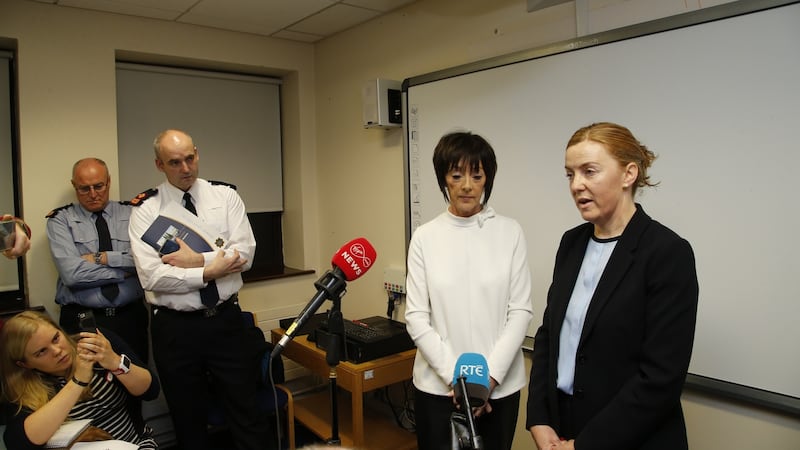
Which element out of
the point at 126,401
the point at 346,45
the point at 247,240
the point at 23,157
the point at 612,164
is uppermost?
the point at 346,45

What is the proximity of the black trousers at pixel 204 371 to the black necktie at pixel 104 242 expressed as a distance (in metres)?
0.45

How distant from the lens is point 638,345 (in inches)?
51.5

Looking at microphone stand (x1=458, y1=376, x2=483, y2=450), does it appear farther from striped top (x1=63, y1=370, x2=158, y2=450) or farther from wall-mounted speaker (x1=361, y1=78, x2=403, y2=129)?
wall-mounted speaker (x1=361, y1=78, x2=403, y2=129)

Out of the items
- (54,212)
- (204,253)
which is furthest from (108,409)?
(54,212)

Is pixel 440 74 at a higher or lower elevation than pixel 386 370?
higher

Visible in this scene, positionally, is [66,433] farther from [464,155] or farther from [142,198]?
[464,155]

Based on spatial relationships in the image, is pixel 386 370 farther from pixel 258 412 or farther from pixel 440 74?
pixel 440 74

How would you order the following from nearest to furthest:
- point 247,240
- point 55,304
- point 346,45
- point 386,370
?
point 247,240 < point 386,370 < point 55,304 < point 346,45

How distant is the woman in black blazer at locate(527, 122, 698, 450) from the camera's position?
49.6 inches

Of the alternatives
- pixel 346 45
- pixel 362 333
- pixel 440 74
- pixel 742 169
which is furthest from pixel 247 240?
pixel 742 169

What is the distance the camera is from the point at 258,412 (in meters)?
2.72

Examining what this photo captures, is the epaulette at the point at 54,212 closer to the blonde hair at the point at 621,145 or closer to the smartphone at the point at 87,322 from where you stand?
the smartphone at the point at 87,322

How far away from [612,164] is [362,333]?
76.3 inches

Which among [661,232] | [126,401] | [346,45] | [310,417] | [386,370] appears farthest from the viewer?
[346,45]
